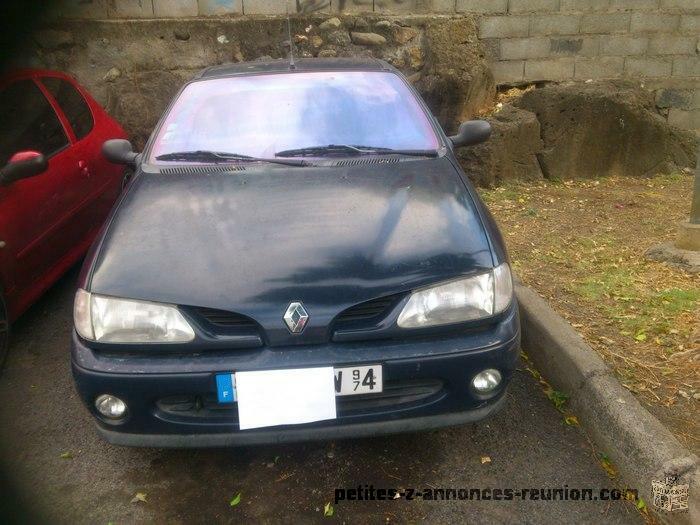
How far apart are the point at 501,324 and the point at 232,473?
1.18 m

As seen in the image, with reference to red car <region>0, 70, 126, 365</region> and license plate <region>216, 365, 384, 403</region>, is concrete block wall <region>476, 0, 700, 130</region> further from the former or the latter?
license plate <region>216, 365, 384, 403</region>

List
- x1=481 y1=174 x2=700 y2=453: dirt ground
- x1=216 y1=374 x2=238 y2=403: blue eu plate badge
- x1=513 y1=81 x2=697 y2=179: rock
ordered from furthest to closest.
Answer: x1=513 y1=81 x2=697 y2=179: rock, x1=481 y1=174 x2=700 y2=453: dirt ground, x1=216 y1=374 x2=238 y2=403: blue eu plate badge

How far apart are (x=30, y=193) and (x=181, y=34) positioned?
334cm

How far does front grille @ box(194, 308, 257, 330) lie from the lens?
6.09ft

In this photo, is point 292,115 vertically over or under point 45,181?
over

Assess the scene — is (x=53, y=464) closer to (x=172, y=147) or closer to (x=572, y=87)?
(x=172, y=147)

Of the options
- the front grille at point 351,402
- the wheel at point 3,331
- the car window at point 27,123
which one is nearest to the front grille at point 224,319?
the front grille at point 351,402

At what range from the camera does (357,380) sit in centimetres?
185

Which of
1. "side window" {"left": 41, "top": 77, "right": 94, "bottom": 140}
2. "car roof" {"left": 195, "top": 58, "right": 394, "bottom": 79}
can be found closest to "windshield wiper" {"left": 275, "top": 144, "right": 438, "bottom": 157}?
"car roof" {"left": 195, "top": 58, "right": 394, "bottom": 79}

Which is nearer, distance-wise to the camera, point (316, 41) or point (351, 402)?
point (351, 402)

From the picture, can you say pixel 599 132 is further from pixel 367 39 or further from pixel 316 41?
pixel 316 41

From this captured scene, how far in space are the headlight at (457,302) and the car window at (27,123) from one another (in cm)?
Result: 255

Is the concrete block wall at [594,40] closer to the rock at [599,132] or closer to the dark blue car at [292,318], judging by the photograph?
the rock at [599,132]

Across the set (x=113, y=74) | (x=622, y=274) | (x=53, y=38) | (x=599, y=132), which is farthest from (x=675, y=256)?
(x=53, y=38)
